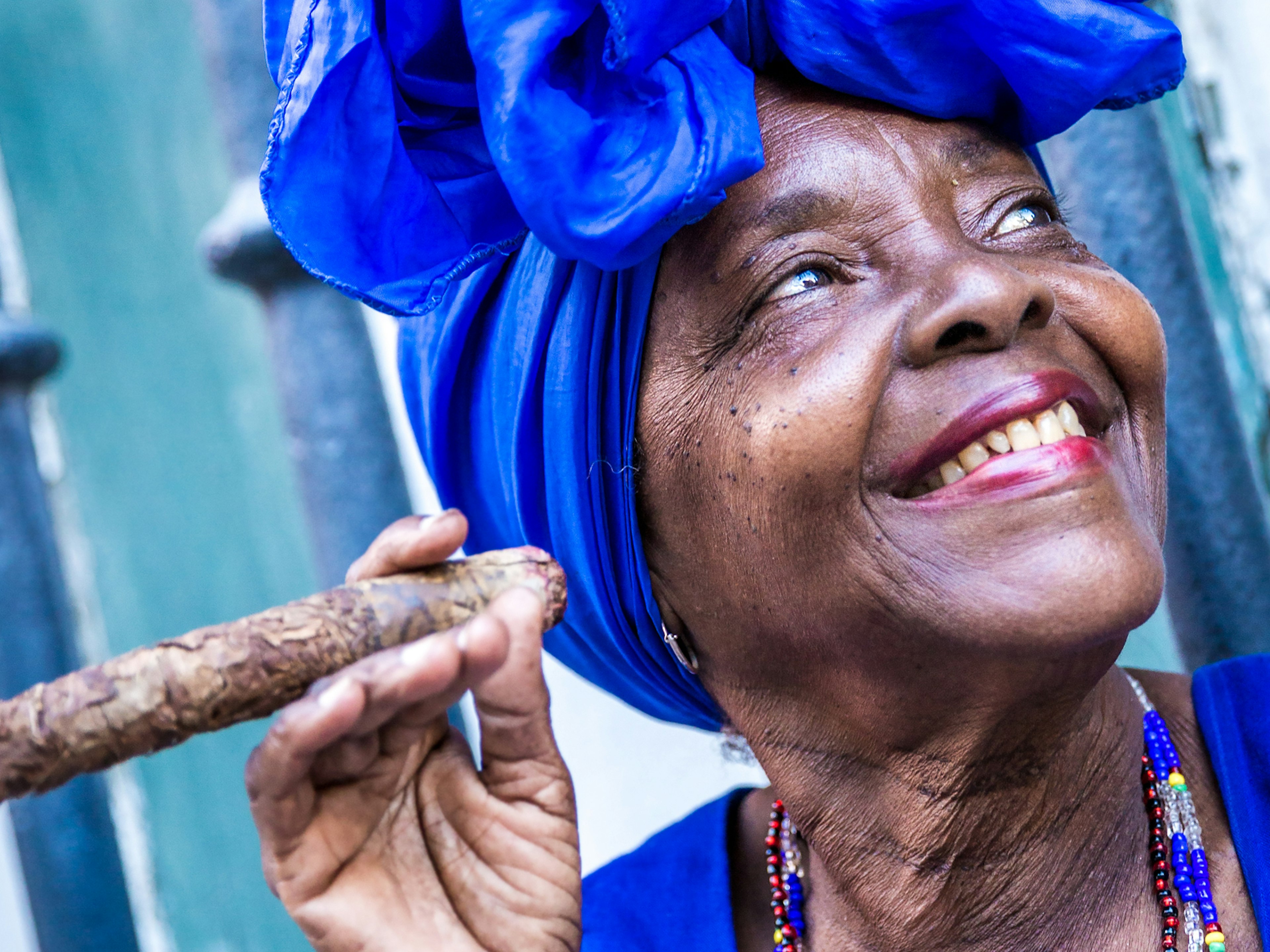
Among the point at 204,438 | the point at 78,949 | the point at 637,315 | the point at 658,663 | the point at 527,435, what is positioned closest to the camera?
the point at 637,315

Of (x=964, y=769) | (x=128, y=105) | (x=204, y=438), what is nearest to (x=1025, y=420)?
(x=964, y=769)

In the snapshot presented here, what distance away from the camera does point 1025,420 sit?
63.6 inches

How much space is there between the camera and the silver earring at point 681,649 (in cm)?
206

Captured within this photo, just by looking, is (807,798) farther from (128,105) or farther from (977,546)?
(128,105)

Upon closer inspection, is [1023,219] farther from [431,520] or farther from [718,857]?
[718,857]

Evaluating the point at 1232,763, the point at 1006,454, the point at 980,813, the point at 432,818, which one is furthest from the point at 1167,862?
the point at 432,818

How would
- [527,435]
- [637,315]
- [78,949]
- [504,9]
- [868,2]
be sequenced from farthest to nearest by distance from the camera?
[78,949]
[527,435]
[637,315]
[868,2]
[504,9]

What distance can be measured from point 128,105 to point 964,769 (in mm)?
3476

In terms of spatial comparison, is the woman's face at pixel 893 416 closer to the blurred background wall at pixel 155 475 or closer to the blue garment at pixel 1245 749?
the blue garment at pixel 1245 749

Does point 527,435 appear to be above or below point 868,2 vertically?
below

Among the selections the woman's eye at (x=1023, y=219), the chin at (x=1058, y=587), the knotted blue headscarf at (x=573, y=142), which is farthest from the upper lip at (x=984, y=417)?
the knotted blue headscarf at (x=573, y=142)

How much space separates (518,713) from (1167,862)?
106 cm

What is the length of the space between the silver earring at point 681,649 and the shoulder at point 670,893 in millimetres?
443

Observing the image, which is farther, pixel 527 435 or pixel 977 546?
pixel 527 435
